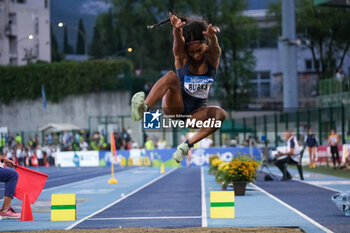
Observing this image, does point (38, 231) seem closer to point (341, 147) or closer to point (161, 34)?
point (161, 34)

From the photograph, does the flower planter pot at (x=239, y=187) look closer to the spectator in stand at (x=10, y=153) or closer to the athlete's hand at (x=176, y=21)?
the spectator in stand at (x=10, y=153)

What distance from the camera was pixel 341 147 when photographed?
101ft

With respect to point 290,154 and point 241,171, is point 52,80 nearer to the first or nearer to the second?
point 241,171

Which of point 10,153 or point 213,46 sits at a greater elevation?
point 213,46

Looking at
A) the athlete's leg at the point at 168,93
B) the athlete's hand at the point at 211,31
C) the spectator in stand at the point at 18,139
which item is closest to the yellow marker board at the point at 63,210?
the spectator in stand at the point at 18,139

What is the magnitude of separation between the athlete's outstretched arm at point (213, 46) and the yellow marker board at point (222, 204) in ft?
23.6

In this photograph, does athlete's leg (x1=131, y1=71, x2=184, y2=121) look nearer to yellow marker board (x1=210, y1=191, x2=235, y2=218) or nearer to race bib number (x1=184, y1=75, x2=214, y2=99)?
race bib number (x1=184, y1=75, x2=214, y2=99)

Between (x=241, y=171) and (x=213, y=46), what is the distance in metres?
13.2

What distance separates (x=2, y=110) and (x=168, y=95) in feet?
23.4

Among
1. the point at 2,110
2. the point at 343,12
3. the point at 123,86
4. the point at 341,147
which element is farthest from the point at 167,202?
the point at 343,12

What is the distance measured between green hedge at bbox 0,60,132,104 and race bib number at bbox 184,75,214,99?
13.3 feet

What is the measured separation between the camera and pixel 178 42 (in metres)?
6.93

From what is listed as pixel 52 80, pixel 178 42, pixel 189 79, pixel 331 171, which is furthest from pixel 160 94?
pixel 331 171

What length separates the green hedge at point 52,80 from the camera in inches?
483
